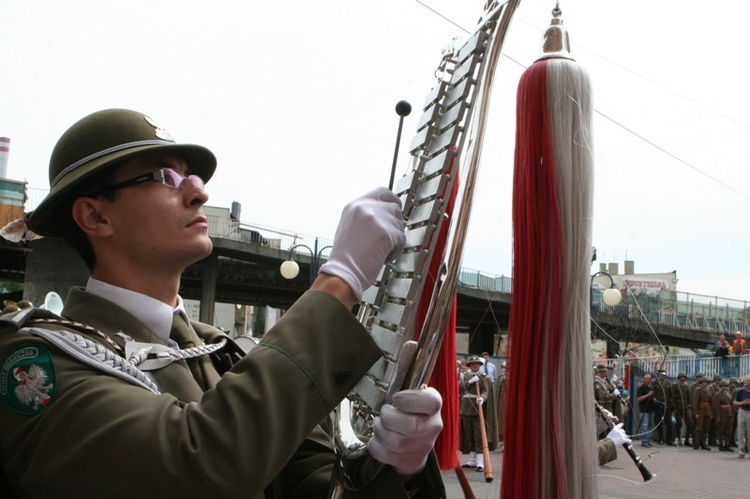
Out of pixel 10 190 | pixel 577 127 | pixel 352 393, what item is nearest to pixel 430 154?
pixel 352 393

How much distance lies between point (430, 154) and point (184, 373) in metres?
0.81

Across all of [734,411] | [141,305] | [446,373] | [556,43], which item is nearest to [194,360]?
[141,305]

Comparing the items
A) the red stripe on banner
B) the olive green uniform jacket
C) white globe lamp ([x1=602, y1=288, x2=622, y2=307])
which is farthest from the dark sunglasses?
white globe lamp ([x1=602, y1=288, x2=622, y2=307])

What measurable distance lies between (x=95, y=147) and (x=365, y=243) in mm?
834

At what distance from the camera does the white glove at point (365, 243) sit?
1.33 metres

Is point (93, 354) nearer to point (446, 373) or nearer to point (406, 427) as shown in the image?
point (406, 427)

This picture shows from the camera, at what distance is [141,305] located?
175cm

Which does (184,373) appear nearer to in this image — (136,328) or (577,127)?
(136,328)

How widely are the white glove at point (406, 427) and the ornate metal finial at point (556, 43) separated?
113 centimetres

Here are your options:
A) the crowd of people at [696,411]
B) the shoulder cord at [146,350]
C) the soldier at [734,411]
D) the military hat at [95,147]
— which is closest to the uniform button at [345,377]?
the shoulder cord at [146,350]

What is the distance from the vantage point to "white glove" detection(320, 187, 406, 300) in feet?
4.35

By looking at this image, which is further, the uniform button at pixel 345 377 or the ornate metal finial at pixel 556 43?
the ornate metal finial at pixel 556 43

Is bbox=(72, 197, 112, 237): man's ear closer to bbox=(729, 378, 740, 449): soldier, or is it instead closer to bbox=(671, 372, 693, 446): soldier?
Result: bbox=(671, 372, 693, 446): soldier

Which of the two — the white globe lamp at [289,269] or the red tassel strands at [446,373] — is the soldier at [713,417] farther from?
the red tassel strands at [446,373]
